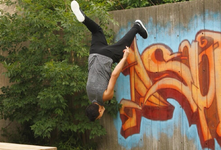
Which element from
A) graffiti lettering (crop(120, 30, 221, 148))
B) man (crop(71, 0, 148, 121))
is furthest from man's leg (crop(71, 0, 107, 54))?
graffiti lettering (crop(120, 30, 221, 148))

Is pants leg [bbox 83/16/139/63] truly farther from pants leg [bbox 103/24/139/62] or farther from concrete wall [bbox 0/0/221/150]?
concrete wall [bbox 0/0/221/150]

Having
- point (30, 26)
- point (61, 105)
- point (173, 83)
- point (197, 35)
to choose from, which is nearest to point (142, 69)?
point (173, 83)

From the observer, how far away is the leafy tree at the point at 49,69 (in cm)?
599

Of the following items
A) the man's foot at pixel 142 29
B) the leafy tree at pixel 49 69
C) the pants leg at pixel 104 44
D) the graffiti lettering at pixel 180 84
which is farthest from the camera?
the leafy tree at pixel 49 69

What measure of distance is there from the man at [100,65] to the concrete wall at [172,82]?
52 cm

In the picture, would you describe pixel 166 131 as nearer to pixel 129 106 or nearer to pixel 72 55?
pixel 129 106

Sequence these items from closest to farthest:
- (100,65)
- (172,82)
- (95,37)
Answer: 1. (100,65)
2. (95,37)
3. (172,82)

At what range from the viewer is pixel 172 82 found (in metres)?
5.70

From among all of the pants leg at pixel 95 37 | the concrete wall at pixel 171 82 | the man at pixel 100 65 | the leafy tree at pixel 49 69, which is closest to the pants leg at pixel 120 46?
the man at pixel 100 65

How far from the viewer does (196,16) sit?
17.9 feet

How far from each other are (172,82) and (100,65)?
1.34 meters

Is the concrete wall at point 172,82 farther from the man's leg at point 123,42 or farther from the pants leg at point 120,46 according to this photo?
the pants leg at point 120,46

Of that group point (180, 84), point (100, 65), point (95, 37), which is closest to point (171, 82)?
point (180, 84)

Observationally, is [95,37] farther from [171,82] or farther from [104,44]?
[171,82]
